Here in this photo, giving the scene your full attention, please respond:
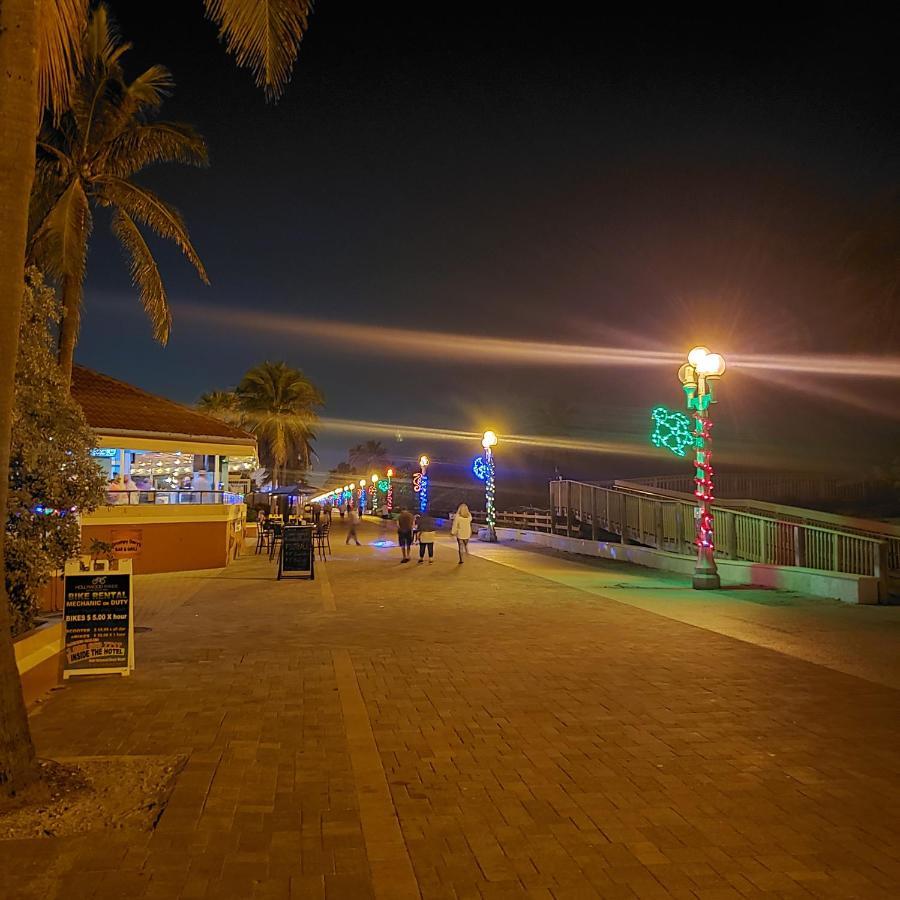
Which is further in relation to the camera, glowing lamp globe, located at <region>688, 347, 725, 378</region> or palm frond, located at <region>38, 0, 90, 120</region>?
glowing lamp globe, located at <region>688, 347, 725, 378</region>

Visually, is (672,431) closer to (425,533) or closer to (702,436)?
(702,436)

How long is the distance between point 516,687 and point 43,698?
4.09m

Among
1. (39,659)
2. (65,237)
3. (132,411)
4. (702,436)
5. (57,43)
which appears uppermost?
(65,237)

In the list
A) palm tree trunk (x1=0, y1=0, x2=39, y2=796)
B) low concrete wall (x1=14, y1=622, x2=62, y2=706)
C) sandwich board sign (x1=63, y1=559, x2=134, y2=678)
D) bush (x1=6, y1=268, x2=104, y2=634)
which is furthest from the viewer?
sandwich board sign (x1=63, y1=559, x2=134, y2=678)

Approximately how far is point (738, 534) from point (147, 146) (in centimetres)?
1393

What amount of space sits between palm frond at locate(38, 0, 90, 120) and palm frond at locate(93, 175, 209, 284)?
32.4 feet

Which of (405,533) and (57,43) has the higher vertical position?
(57,43)

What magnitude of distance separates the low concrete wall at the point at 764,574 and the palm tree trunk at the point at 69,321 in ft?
41.0

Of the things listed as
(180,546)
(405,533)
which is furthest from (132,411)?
(405,533)

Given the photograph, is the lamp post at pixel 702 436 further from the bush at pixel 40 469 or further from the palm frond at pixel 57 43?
the palm frond at pixel 57 43

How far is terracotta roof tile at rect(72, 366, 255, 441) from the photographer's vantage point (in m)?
17.5

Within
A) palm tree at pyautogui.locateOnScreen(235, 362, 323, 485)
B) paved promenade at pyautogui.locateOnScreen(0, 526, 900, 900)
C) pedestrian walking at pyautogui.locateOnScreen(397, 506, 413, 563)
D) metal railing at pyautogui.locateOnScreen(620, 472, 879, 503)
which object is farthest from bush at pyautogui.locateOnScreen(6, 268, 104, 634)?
palm tree at pyautogui.locateOnScreen(235, 362, 323, 485)

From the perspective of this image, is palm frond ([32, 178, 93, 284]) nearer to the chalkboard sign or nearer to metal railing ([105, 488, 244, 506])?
metal railing ([105, 488, 244, 506])

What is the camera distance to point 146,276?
15.9m
